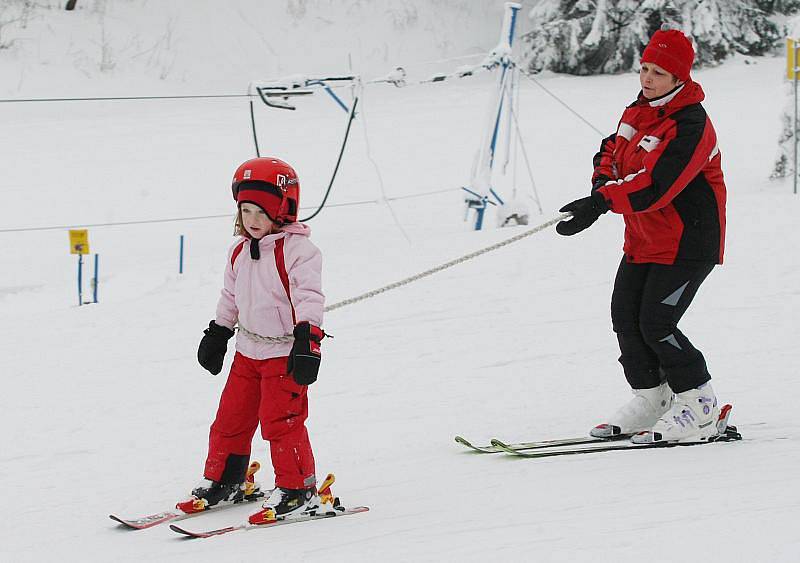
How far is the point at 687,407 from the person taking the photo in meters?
4.04

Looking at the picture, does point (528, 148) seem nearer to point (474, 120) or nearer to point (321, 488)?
point (474, 120)

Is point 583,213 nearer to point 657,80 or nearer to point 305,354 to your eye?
point 657,80

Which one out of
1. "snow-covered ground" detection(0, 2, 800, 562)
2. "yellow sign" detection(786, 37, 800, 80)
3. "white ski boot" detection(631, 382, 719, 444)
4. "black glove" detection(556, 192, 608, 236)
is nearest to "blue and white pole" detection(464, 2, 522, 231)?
"snow-covered ground" detection(0, 2, 800, 562)

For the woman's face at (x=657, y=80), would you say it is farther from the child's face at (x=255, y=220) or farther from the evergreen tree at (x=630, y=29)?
the evergreen tree at (x=630, y=29)

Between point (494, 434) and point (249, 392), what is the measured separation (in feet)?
4.79

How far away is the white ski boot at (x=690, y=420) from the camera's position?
402 cm

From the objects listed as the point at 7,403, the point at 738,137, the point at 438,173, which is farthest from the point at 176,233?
the point at 738,137

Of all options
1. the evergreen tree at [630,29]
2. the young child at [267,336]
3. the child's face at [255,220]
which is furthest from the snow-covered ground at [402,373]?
the evergreen tree at [630,29]

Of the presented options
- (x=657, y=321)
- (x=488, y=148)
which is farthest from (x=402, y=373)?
(x=488, y=148)

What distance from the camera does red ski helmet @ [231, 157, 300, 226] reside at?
3.37 meters

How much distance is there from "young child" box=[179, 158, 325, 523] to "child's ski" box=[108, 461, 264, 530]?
20mm

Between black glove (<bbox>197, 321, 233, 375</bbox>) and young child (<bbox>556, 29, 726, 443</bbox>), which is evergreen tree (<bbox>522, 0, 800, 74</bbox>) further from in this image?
black glove (<bbox>197, 321, 233, 375</bbox>)

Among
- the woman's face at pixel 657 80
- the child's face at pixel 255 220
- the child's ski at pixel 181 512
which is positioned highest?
the woman's face at pixel 657 80

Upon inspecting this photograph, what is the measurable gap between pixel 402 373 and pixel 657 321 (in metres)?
2.07
